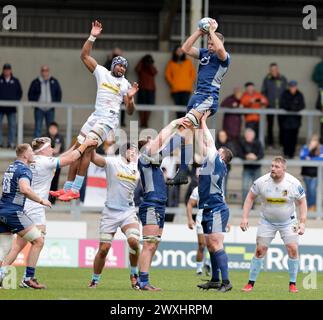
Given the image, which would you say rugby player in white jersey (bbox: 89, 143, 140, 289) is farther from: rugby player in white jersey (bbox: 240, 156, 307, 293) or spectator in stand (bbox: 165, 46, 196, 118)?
spectator in stand (bbox: 165, 46, 196, 118)

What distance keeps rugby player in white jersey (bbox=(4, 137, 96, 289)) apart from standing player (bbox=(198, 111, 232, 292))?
183 centimetres

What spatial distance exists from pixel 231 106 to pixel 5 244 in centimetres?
1315

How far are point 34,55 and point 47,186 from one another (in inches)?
548

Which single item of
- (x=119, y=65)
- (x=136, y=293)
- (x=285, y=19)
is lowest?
(x=136, y=293)

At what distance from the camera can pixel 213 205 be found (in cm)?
2022

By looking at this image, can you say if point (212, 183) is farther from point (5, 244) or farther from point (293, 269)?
point (5, 244)

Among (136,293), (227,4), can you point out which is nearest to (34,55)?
(227,4)

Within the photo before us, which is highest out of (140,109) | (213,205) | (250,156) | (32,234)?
(140,109)

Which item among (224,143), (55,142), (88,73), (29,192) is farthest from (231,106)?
(29,192)

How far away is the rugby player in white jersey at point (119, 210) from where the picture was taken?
20.8m

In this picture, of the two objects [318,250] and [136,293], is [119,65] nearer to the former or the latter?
[136,293]

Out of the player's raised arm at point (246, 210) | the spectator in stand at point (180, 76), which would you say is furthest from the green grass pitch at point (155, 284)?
the spectator in stand at point (180, 76)

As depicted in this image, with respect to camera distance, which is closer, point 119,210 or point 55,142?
point 119,210

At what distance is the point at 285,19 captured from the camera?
36875 mm
